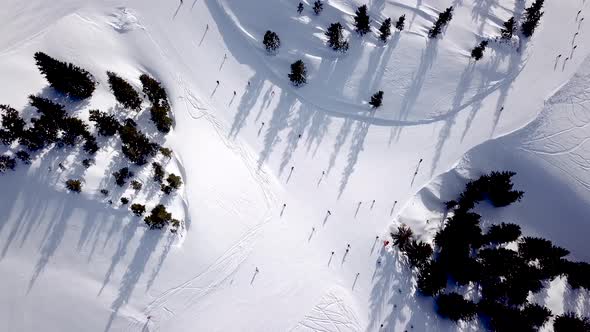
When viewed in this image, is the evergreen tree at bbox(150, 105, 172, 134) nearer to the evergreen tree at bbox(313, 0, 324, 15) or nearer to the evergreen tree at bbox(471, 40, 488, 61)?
the evergreen tree at bbox(313, 0, 324, 15)

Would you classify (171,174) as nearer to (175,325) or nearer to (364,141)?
(175,325)

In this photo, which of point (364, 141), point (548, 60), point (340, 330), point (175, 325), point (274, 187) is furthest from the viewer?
point (548, 60)

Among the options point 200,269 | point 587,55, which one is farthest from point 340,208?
point 587,55

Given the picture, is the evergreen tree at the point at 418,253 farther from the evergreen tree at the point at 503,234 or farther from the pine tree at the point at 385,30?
the pine tree at the point at 385,30

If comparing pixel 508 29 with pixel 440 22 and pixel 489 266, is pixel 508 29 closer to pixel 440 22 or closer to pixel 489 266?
pixel 440 22

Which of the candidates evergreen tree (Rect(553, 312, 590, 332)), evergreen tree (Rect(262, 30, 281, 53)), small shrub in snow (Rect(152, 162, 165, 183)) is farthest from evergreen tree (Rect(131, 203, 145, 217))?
evergreen tree (Rect(553, 312, 590, 332))

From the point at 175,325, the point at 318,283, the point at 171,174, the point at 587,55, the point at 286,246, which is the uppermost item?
the point at 587,55
